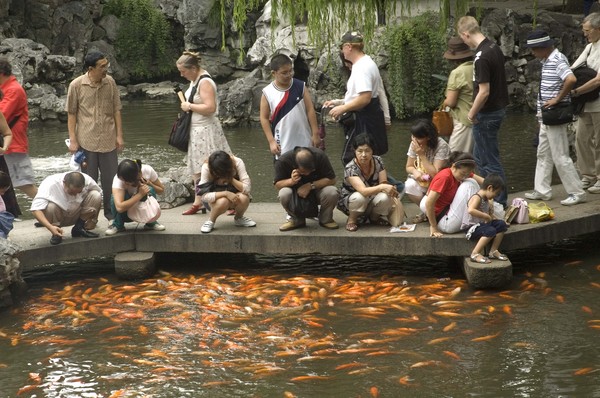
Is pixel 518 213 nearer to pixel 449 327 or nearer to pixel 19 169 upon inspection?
pixel 449 327

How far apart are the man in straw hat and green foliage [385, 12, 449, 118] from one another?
10.7m

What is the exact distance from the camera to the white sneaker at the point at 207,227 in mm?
9211

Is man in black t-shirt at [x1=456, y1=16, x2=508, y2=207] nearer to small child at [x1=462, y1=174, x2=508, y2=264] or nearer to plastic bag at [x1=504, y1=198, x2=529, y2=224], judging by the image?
plastic bag at [x1=504, y1=198, x2=529, y2=224]

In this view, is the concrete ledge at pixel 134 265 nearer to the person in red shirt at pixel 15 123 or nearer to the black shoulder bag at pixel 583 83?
the person in red shirt at pixel 15 123

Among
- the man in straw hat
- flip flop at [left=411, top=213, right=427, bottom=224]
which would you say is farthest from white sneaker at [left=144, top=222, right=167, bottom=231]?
the man in straw hat

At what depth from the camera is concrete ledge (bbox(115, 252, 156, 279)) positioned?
9133 millimetres

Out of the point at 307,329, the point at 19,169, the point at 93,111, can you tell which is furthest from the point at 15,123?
the point at 307,329

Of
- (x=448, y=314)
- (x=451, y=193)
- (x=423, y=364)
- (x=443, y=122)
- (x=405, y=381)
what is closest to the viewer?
(x=405, y=381)

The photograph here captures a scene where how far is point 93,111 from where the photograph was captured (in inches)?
383


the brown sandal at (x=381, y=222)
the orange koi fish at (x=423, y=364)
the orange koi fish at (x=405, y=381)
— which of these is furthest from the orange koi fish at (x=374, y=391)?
the brown sandal at (x=381, y=222)

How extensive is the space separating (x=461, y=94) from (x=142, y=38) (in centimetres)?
2266

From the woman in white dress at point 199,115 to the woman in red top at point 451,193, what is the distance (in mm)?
2441

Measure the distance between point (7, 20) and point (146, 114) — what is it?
7358mm

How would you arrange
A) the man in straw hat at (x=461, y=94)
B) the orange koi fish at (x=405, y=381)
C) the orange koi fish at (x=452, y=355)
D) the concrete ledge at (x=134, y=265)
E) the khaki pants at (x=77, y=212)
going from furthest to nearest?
the man in straw hat at (x=461, y=94) → the concrete ledge at (x=134, y=265) → the khaki pants at (x=77, y=212) → the orange koi fish at (x=452, y=355) → the orange koi fish at (x=405, y=381)
